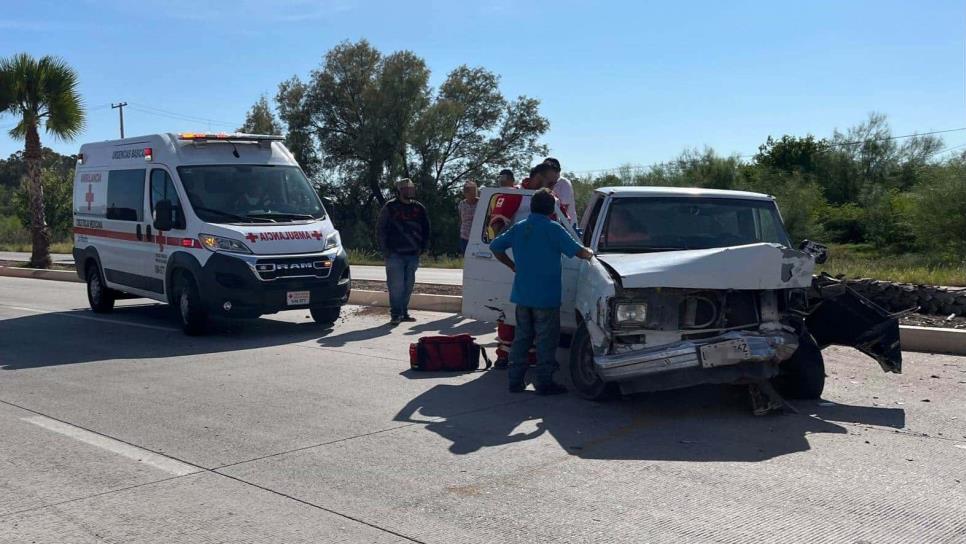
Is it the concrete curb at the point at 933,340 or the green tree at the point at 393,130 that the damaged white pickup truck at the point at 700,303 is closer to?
the concrete curb at the point at 933,340

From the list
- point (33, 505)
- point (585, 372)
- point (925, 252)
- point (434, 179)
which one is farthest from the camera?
point (434, 179)

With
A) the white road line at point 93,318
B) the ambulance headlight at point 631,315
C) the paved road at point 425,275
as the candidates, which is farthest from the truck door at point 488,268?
the paved road at point 425,275

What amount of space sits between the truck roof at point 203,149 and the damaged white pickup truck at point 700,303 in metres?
5.66

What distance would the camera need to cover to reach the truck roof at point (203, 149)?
12.5 metres

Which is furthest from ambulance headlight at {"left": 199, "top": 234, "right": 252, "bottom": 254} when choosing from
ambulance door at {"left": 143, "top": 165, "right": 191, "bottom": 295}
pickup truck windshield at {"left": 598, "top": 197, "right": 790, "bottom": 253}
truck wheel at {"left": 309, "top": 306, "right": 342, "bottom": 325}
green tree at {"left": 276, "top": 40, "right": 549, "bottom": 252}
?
green tree at {"left": 276, "top": 40, "right": 549, "bottom": 252}

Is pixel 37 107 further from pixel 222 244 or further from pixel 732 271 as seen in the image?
pixel 732 271

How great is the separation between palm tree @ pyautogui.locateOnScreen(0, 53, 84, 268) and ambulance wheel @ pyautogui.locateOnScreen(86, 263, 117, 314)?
48.9 feet

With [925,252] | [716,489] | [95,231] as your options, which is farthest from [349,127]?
[716,489]

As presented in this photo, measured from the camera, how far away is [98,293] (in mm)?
14719

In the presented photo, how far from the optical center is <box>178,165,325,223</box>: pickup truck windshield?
39.4 feet

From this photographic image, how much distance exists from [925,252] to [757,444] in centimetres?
2607

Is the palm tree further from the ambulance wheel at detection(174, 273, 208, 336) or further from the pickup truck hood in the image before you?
the pickup truck hood

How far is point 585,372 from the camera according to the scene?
7.81 metres

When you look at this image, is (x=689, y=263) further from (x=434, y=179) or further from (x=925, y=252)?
(x=434, y=179)
